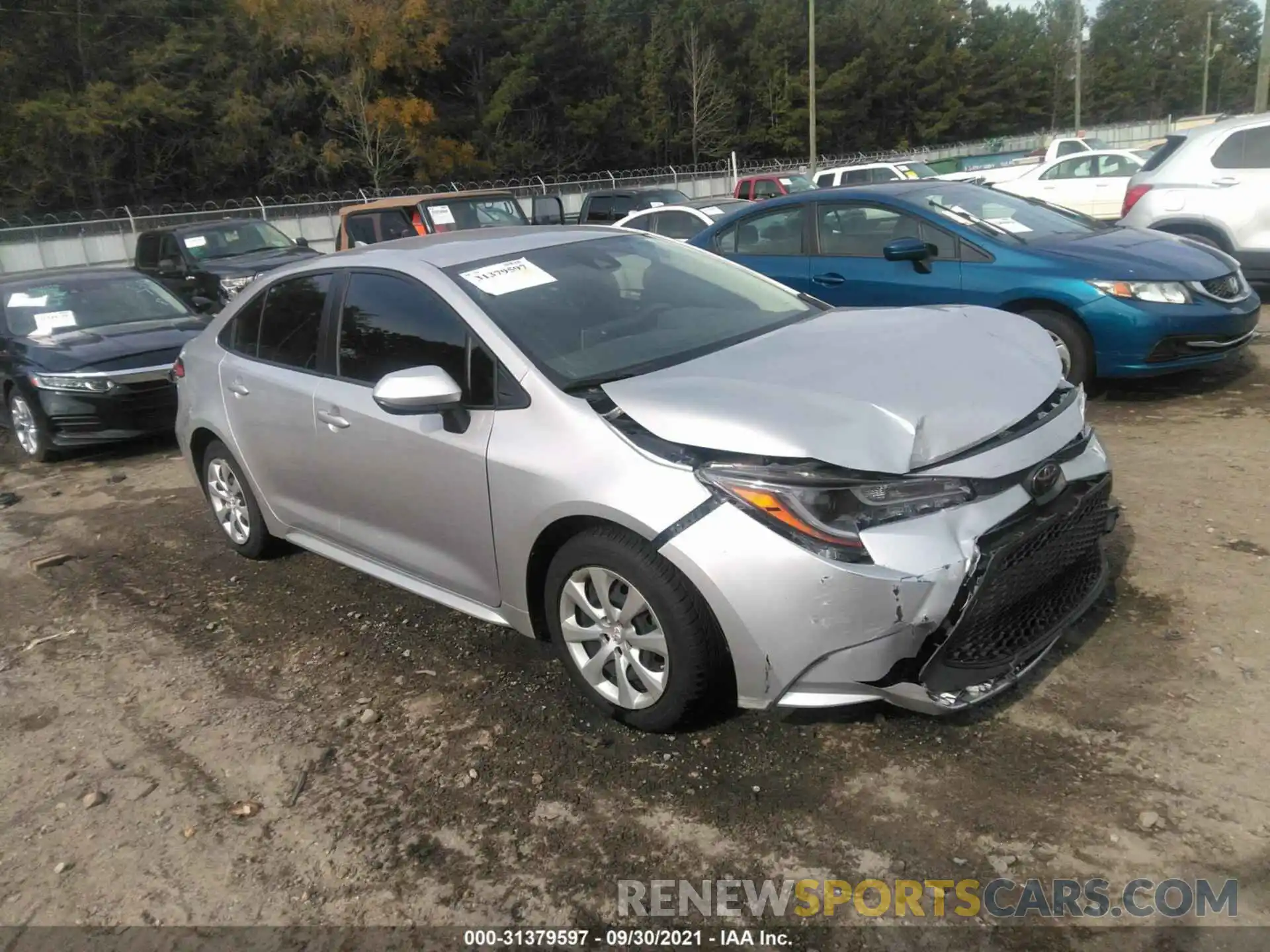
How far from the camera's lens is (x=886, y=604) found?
2715 millimetres

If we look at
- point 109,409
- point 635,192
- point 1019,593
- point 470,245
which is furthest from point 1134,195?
point 635,192

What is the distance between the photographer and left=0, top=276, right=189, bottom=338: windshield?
331 inches

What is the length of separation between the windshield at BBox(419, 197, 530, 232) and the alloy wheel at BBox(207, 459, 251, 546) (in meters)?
8.73

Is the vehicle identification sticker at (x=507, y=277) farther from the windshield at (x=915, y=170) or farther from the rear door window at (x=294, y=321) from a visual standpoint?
the windshield at (x=915, y=170)

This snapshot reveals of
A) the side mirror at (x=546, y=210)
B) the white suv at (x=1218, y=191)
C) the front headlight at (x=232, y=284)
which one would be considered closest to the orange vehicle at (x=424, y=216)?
the front headlight at (x=232, y=284)

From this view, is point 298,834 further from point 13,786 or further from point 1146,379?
point 1146,379

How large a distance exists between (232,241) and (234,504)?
1012 centimetres

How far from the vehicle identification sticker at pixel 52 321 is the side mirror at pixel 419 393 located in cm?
639

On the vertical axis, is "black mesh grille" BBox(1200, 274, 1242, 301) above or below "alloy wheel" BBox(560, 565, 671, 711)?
above

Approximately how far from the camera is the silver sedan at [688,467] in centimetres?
279

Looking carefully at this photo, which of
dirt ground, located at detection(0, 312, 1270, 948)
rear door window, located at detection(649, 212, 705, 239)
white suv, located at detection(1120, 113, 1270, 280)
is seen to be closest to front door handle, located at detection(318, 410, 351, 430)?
dirt ground, located at detection(0, 312, 1270, 948)

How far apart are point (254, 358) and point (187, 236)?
34.8 ft

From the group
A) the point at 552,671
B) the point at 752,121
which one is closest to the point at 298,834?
the point at 552,671

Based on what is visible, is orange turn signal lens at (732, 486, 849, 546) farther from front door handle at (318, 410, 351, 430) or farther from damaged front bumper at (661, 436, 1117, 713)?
front door handle at (318, 410, 351, 430)
